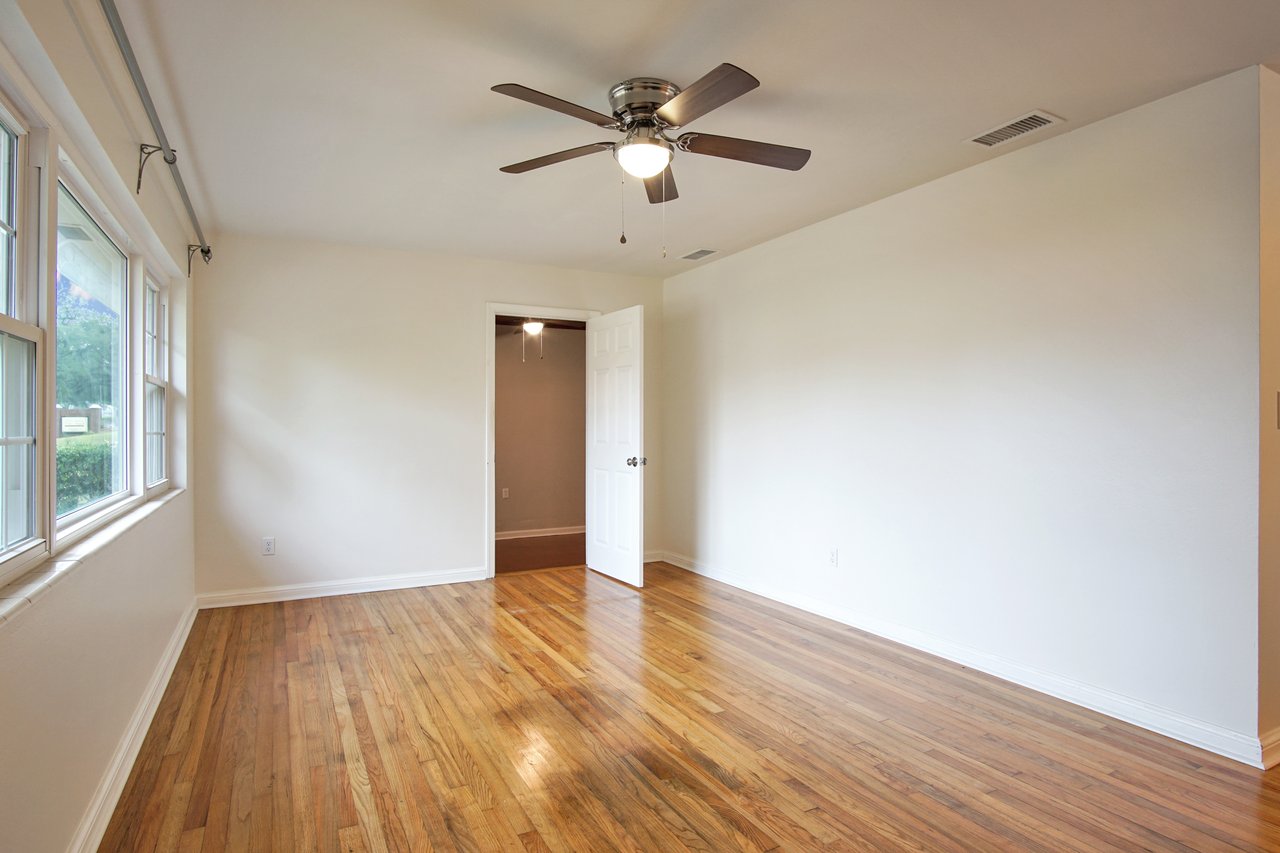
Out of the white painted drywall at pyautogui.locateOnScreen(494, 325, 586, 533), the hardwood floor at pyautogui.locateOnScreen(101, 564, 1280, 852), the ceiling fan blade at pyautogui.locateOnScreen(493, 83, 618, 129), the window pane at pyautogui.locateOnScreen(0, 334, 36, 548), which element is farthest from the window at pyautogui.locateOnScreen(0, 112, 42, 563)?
the white painted drywall at pyautogui.locateOnScreen(494, 325, 586, 533)

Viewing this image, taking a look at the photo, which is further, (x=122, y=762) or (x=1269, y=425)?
(x=1269, y=425)

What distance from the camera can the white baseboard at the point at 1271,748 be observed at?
2.52 metres

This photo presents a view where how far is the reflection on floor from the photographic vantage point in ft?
19.7

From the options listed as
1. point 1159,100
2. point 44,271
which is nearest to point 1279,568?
point 1159,100

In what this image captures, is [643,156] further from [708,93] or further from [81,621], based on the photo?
[81,621]

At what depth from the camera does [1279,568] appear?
8.59ft

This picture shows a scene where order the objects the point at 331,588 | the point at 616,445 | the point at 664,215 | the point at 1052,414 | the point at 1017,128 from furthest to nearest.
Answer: the point at 616,445
the point at 331,588
the point at 664,215
the point at 1052,414
the point at 1017,128

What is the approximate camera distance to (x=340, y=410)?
4969 millimetres

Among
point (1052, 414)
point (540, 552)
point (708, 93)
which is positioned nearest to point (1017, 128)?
point (1052, 414)

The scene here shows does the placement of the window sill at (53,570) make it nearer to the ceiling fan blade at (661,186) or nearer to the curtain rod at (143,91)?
the curtain rod at (143,91)

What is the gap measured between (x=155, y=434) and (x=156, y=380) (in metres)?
0.33

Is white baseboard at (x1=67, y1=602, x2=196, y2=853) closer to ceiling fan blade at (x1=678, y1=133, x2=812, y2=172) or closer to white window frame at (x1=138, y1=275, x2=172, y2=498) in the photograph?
white window frame at (x1=138, y1=275, x2=172, y2=498)

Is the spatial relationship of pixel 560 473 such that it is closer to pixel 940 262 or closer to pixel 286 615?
pixel 286 615

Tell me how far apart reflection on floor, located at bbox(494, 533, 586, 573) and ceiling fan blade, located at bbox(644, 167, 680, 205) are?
3.69 meters
